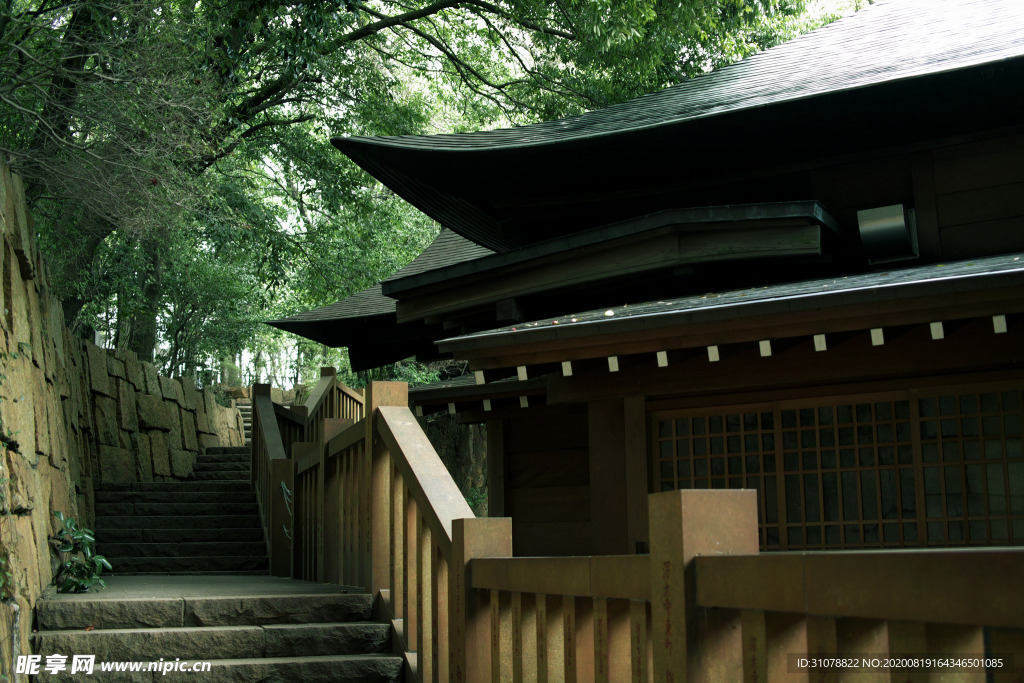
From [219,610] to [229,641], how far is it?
0.34 meters

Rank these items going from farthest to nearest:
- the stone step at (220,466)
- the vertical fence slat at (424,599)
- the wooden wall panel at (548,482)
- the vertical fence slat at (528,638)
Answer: the stone step at (220,466)
the wooden wall panel at (548,482)
the vertical fence slat at (424,599)
the vertical fence slat at (528,638)

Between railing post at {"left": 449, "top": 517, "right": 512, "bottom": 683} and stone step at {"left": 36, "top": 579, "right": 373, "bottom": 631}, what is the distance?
1.51 m

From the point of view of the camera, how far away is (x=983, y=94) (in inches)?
229

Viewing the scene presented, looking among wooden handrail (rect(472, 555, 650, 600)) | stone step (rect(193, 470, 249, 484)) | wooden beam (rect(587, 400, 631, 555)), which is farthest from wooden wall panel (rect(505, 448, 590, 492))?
stone step (rect(193, 470, 249, 484))

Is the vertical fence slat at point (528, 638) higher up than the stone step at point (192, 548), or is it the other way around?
the vertical fence slat at point (528, 638)

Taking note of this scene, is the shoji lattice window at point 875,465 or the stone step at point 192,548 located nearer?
the shoji lattice window at point 875,465

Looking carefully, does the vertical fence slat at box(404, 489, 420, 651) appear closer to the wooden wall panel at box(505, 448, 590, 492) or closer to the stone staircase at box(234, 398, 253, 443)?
the wooden wall panel at box(505, 448, 590, 492)

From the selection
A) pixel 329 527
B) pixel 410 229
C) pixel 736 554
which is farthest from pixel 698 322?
pixel 410 229

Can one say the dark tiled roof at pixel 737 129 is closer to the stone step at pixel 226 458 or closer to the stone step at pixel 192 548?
the stone step at pixel 192 548

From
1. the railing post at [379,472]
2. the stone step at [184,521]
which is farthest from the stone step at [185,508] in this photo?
the railing post at [379,472]

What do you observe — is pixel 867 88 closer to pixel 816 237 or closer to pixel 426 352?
pixel 816 237

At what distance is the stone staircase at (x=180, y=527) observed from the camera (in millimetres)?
8633

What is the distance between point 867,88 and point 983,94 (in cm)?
75

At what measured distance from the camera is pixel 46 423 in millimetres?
6273
